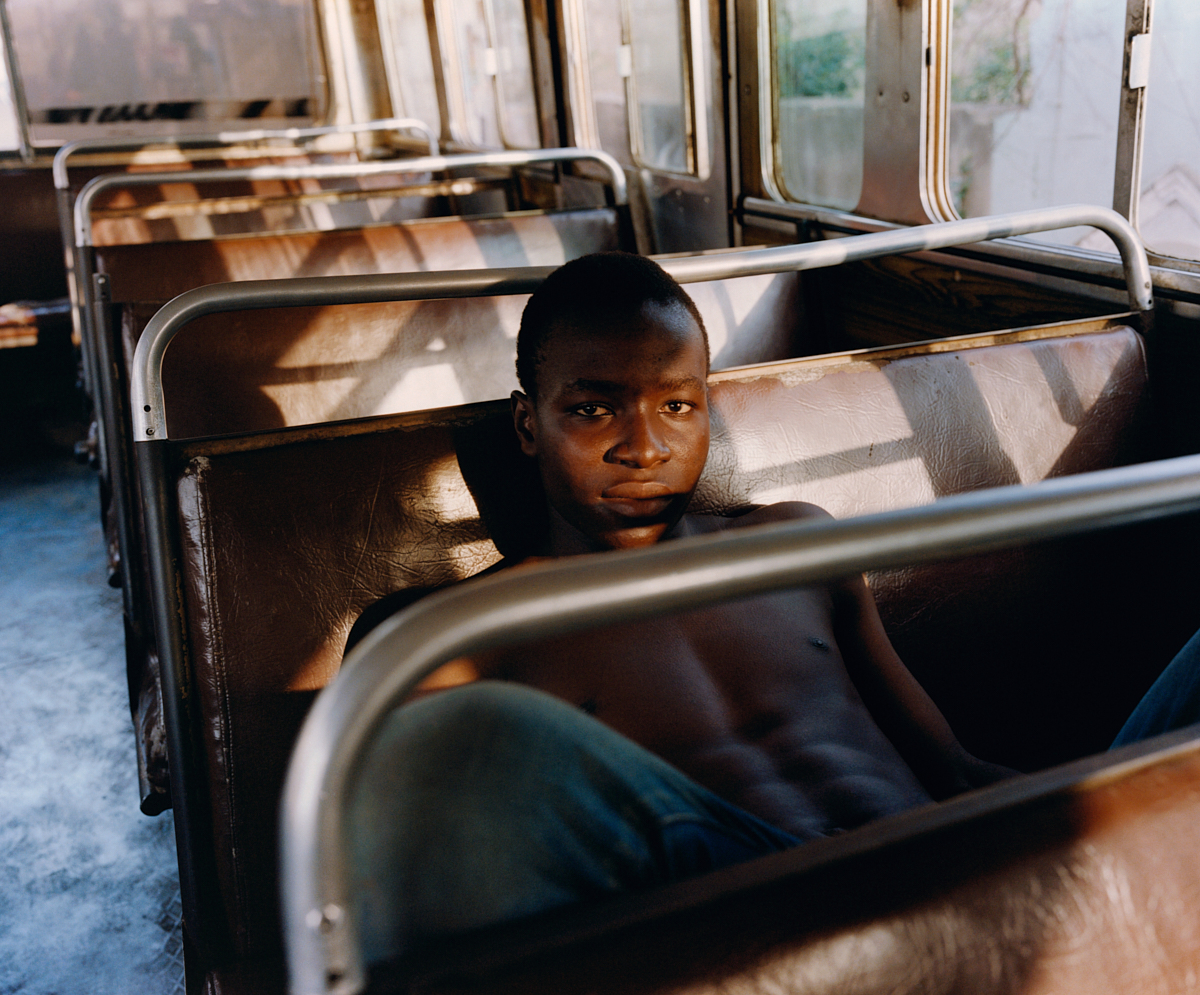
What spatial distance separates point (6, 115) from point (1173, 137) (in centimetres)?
641

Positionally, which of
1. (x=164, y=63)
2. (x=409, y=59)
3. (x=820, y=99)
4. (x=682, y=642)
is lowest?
(x=682, y=642)

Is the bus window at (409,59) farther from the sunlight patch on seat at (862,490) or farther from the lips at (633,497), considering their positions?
the lips at (633,497)

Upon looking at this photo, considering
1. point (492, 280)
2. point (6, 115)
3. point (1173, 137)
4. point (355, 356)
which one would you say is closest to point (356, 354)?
point (355, 356)

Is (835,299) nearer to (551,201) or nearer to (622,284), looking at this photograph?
(622,284)

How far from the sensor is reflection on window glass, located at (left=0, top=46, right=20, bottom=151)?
19.6 ft

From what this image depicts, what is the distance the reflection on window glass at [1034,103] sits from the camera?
183 centimetres

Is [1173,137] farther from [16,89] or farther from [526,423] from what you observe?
[16,89]

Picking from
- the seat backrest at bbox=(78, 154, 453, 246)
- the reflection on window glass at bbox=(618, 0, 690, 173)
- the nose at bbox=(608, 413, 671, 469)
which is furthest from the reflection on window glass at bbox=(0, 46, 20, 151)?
the nose at bbox=(608, 413, 671, 469)

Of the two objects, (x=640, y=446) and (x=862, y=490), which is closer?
(x=640, y=446)

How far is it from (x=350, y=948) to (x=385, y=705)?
11cm

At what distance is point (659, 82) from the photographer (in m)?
3.32

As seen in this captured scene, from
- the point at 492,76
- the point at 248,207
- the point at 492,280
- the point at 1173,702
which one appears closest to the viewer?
the point at 1173,702

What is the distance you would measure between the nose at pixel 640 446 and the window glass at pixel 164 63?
6.56 meters

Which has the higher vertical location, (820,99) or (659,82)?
(659,82)
